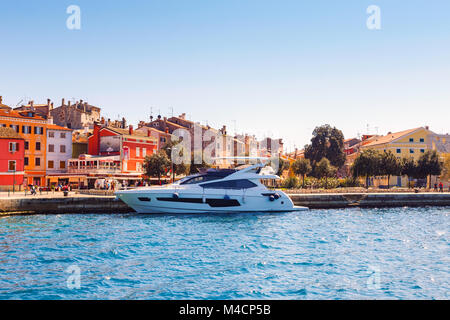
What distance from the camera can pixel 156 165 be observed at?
48.9 metres

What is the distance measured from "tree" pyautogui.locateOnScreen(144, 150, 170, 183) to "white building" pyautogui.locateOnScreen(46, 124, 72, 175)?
11.7 metres

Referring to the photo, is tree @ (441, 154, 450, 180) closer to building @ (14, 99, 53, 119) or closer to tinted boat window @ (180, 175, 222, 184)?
tinted boat window @ (180, 175, 222, 184)

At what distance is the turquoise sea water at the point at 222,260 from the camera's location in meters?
11.7

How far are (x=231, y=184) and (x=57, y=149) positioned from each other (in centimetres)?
3061

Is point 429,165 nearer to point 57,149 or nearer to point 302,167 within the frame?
point 302,167

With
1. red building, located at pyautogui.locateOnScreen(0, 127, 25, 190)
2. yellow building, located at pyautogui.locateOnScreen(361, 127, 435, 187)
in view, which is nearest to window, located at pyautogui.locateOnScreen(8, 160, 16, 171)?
red building, located at pyautogui.locateOnScreen(0, 127, 25, 190)

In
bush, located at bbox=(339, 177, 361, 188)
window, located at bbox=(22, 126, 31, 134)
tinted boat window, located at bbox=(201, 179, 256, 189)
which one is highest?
window, located at bbox=(22, 126, 31, 134)

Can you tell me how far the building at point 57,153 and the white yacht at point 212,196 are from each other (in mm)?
22229

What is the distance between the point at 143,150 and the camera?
185 feet

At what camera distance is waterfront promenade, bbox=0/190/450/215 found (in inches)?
1241

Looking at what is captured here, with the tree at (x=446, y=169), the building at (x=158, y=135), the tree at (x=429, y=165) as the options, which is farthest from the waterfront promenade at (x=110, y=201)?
the building at (x=158, y=135)

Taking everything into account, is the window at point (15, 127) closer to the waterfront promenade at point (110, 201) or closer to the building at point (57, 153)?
the building at point (57, 153)
